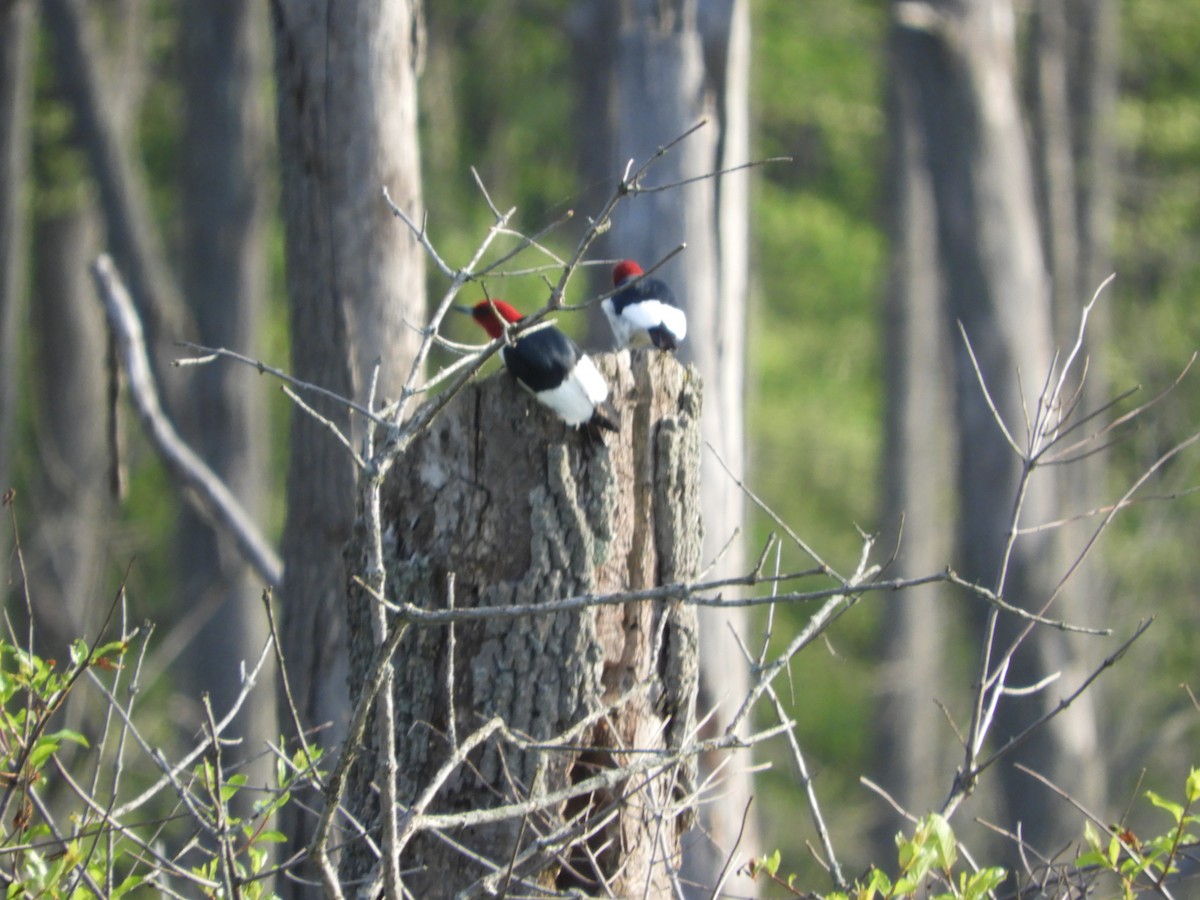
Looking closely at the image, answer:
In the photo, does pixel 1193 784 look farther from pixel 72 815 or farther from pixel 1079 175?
pixel 1079 175

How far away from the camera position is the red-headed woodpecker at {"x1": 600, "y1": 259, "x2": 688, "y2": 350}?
594cm

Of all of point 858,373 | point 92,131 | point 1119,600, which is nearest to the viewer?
point 92,131

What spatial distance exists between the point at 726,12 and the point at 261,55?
5757mm

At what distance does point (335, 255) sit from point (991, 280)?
5.86 metres

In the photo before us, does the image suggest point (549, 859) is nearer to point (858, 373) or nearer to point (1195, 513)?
point (1195, 513)

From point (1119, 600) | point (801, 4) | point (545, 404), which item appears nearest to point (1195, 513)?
point (1119, 600)

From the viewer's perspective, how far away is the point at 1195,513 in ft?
55.6

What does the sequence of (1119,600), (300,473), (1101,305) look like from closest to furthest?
1. (300,473)
2. (1101,305)
3. (1119,600)

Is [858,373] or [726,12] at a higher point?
[726,12]

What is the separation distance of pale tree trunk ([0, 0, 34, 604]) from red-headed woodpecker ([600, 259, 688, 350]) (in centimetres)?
694

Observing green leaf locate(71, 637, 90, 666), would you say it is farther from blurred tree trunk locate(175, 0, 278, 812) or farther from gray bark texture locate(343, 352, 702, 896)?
blurred tree trunk locate(175, 0, 278, 812)

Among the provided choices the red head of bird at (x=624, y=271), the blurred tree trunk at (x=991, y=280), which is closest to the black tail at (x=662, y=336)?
the red head of bird at (x=624, y=271)

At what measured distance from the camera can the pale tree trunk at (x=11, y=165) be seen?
1131cm

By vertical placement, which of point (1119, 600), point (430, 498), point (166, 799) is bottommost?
point (166, 799)
